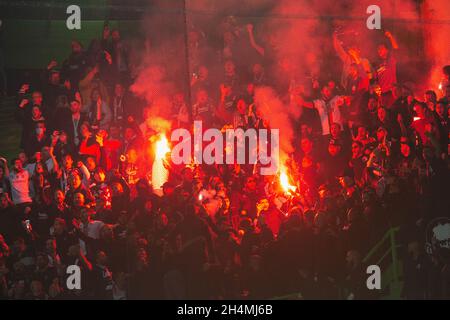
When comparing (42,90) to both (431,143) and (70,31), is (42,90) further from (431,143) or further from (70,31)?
(431,143)

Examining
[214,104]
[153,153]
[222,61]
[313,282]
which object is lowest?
[313,282]

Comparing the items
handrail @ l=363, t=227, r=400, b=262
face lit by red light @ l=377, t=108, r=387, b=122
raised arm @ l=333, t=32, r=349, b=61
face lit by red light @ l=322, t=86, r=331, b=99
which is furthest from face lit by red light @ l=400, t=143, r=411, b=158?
raised arm @ l=333, t=32, r=349, b=61

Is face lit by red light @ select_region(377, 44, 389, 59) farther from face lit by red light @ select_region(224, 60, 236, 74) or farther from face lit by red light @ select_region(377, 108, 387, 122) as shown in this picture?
face lit by red light @ select_region(224, 60, 236, 74)

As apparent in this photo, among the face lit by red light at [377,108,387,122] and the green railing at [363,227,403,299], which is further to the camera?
the face lit by red light at [377,108,387,122]

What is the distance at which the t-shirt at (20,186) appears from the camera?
20.7 ft

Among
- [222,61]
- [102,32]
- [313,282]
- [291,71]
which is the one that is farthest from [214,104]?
[313,282]

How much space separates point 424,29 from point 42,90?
379 cm

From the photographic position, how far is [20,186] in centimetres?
633

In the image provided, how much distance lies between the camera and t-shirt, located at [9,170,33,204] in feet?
20.7

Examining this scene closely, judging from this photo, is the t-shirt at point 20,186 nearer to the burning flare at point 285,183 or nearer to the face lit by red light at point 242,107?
the face lit by red light at point 242,107

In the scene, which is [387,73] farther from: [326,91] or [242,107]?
[242,107]

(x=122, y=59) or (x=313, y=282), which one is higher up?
(x=122, y=59)

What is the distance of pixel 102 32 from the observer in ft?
→ 21.0

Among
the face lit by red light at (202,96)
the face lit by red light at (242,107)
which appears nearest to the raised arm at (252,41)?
the face lit by red light at (242,107)
